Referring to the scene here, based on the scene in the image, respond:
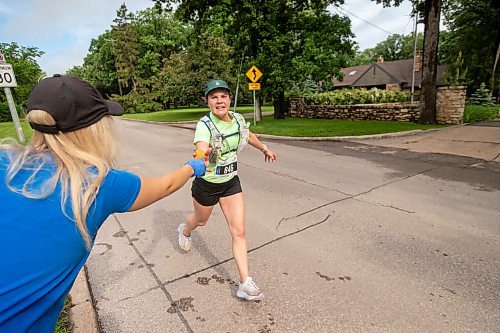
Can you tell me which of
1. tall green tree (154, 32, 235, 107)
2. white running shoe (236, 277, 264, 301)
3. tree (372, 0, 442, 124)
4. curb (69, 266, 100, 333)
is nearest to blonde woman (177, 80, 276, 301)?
white running shoe (236, 277, 264, 301)

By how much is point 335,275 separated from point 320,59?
15.5 meters

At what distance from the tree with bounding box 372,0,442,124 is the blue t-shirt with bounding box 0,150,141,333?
1525 cm

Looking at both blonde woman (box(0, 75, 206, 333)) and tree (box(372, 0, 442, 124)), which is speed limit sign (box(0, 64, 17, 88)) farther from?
tree (box(372, 0, 442, 124))

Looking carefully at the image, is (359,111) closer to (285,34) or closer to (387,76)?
(285,34)

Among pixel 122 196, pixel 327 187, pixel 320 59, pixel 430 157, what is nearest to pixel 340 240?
pixel 327 187

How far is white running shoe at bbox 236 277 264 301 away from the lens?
262cm

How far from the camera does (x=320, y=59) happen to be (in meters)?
16.6

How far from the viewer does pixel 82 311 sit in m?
2.55

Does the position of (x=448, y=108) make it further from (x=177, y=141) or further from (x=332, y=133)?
(x=177, y=141)

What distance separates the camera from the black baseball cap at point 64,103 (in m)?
1.20

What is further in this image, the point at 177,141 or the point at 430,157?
the point at 177,141

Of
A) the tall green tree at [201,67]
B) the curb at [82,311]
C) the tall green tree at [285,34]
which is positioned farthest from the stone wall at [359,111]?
the curb at [82,311]

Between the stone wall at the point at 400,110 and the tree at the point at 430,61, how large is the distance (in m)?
0.52

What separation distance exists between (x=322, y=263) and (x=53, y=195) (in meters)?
2.77
